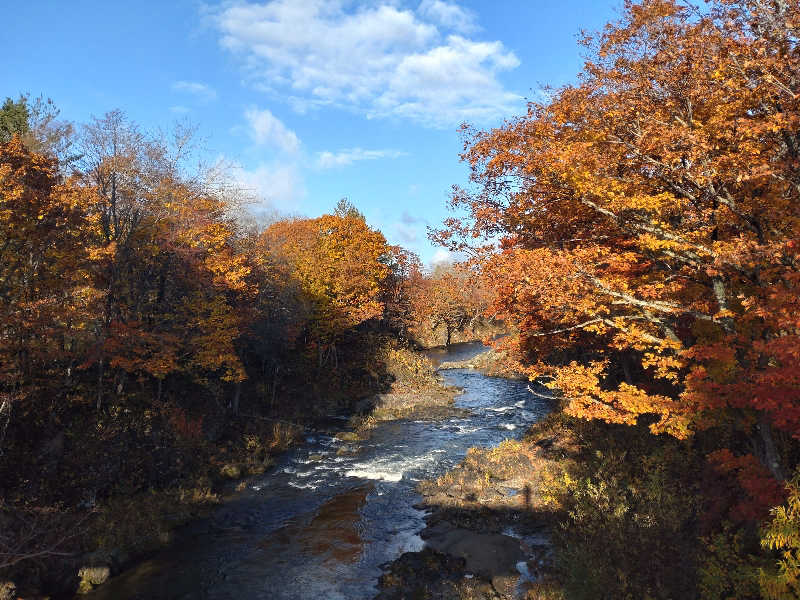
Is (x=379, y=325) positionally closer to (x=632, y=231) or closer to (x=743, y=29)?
(x=632, y=231)

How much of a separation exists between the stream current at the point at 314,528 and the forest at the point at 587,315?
1761 millimetres

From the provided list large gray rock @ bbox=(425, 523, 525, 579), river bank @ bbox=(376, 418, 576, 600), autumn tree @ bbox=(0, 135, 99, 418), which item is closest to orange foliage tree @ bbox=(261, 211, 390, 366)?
autumn tree @ bbox=(0, 135, 99, 418)

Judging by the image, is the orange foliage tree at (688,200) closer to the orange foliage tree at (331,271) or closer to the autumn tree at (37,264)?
the autumn tree at (37,264)

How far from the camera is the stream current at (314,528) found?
46.8ft

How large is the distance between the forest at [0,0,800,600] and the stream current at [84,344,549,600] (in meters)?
1.76

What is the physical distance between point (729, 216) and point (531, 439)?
50.1 ft

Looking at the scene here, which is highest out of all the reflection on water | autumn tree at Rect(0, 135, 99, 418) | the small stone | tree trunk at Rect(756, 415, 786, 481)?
autumn tree at Rect(0, 135, 99, 418)

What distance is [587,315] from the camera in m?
18.8

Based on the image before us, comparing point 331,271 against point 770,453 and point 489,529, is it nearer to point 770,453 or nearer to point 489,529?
point 489,529

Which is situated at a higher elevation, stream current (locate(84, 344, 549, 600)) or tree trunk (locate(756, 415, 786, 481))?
tree trunk (locate(756, 415, 786, 481))

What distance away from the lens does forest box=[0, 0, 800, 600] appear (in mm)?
11188

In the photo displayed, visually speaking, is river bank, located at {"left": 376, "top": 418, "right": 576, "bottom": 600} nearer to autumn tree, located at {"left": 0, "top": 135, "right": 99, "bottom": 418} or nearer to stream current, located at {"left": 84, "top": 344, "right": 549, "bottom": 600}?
stream current, located at {"left": 84, "top": 344, "right": 549, "bottom": 600}

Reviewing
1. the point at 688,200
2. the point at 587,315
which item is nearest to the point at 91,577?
the point at 587,315

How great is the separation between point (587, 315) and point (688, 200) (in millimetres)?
6039
